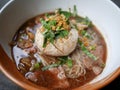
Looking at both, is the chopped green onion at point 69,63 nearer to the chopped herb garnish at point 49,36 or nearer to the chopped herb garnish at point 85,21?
the chopped herb garnish at point 49,36

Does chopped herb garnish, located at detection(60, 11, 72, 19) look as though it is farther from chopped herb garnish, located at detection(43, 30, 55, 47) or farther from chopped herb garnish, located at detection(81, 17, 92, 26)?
chopped herb garnish, located at detection(43, 30, 55, 47)

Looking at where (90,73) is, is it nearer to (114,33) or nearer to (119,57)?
(119,57)

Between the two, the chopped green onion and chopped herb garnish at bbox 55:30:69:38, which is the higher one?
Answer: chopped herb garnish at bbox 55:30:69:38

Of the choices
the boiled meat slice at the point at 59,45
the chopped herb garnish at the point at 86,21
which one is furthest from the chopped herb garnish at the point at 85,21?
the boiled meat slice at the point at 59,45

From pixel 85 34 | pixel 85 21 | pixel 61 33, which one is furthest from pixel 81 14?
pixel 61 33

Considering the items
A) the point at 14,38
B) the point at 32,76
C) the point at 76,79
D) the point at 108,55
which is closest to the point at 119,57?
the point at 108,55

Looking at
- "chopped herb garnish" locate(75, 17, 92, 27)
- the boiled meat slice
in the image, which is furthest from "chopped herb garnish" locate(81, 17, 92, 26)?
the boiled meat slice

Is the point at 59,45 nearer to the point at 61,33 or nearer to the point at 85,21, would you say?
the point at 61,33

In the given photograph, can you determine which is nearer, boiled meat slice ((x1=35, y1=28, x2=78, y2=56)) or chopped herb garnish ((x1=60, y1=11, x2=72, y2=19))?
boiled meat slice ((x1=35, y1=28, x2=78, y2=56))
